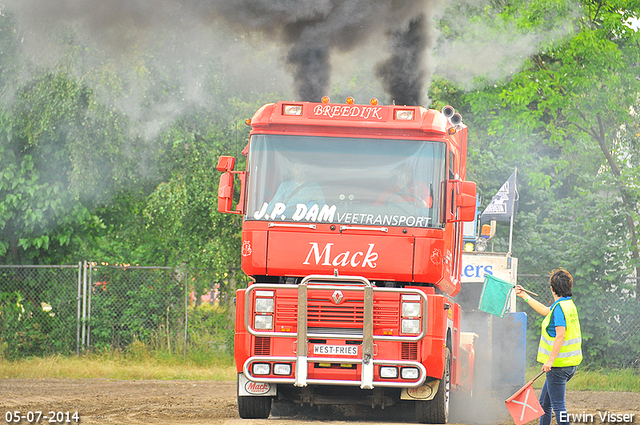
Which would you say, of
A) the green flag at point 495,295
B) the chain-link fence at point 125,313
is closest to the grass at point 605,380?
the chain-link fence at point 125,313

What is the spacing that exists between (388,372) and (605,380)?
27.9ft

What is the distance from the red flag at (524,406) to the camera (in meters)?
8.03

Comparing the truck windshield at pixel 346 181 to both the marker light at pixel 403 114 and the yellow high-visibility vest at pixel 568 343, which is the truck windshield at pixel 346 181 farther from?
the yellow high-visibility vest at pixel 568 343

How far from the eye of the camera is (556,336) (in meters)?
7.75

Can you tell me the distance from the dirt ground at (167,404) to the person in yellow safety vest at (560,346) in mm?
1938

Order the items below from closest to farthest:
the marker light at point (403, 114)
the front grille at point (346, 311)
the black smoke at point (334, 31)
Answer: the front grille at point (346, 311) → the marker light at point (403, 114) → the black smoke at point (334, 31)

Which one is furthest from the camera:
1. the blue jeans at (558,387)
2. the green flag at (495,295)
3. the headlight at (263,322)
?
the green flag at (495,295)

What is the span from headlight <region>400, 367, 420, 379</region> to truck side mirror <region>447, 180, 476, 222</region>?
1630 mm

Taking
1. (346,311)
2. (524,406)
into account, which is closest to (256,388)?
(346,311)

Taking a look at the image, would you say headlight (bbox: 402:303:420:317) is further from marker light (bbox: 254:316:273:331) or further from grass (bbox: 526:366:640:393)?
grass (bbox: 526:366:640:393)

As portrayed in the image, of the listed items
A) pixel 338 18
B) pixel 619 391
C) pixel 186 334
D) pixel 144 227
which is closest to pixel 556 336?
pixel 338 18

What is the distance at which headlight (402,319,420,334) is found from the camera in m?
8.09

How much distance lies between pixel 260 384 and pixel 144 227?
11.8 meters

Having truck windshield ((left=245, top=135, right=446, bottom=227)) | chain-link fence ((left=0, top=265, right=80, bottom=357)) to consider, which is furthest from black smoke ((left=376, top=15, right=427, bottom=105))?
chain-link fence ((left=0, top=265, right=80, bottom=357))
